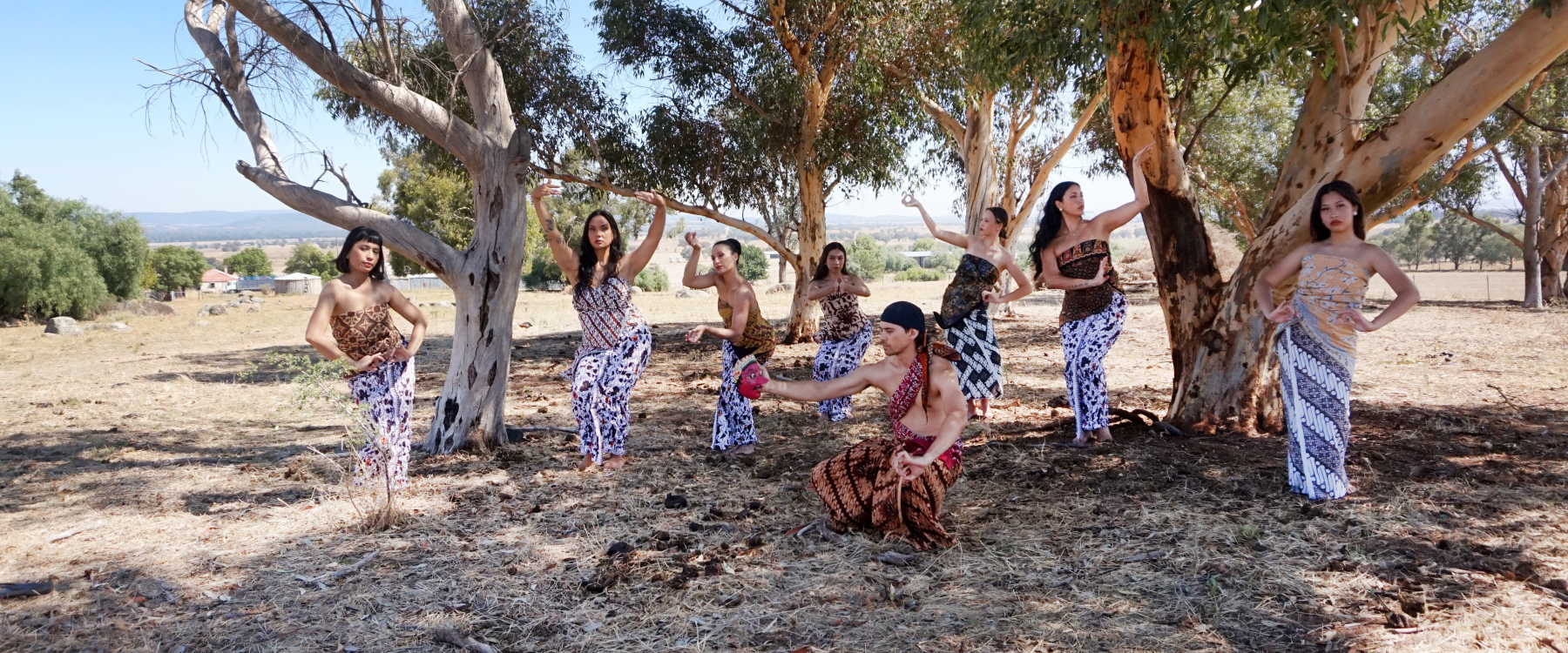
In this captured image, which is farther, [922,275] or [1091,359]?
[922,275]

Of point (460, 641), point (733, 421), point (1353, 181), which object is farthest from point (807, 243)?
point (460, 641)

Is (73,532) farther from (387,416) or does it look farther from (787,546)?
(787,546)

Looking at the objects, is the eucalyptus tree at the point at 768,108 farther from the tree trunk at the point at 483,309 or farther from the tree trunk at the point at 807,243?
the tree trunk at the point at 483,309

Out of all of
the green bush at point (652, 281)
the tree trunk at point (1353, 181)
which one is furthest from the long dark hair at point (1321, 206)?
the green bush at point (652, 281)

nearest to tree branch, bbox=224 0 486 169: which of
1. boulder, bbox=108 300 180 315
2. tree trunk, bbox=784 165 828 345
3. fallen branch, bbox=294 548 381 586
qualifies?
fallen branch, bbox=294 548 381 586

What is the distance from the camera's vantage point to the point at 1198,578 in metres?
3.63

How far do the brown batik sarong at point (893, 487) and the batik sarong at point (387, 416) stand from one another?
7.89ft

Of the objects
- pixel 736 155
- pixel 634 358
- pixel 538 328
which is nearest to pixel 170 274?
pixel 538 328

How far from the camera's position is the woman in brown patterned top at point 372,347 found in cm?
485

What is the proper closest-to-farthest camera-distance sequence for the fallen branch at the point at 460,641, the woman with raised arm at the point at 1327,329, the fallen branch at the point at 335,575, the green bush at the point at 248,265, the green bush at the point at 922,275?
the fallen branch at the point at 460,641 < the fallen branch at the point at 335,575 < the woman with raised arm at the point at 1327,329 < the green bush at the point at 922,275 < the green bush at the point at 248,265

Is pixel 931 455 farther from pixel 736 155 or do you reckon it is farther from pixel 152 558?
pixel 736 155

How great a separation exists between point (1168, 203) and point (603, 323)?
12.8 feet

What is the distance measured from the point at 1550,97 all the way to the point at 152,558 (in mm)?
17574

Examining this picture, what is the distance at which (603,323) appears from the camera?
17.9 ft
